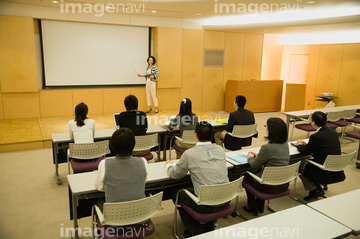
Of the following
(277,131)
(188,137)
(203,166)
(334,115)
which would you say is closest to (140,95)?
(188,137)

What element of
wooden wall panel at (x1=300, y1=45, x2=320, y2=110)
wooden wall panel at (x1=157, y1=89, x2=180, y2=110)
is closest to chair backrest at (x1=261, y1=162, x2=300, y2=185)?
wooden wall panel at (x1=157, y1=89, x2=180, y2=110)

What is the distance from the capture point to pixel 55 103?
301 inches

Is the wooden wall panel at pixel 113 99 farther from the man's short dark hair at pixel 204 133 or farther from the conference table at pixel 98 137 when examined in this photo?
Answer: the man's short dark hair at pixel 204 133

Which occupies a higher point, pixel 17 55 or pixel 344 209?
pixel 17 55

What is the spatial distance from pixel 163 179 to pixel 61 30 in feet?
20.7

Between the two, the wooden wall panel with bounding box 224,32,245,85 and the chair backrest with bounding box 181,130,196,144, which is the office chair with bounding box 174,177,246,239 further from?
the wooden wall panel with bounding box 224,32,245,85

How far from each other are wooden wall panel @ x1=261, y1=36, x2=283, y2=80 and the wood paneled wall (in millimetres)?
534

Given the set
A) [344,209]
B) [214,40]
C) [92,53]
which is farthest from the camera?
[214,40]

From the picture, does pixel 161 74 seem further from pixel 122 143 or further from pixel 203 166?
pixel 122 143

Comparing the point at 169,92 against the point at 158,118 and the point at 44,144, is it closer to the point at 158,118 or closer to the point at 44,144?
the point at 158,118

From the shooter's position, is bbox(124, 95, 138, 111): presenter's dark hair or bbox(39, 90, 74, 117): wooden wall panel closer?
bbox(124, 95, 138, 111): presenter's dark hair

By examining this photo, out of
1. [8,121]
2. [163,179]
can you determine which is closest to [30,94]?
[8,121]

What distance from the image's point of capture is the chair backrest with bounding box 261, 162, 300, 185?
2912 millimetres

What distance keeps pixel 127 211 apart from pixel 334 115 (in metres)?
5.68
